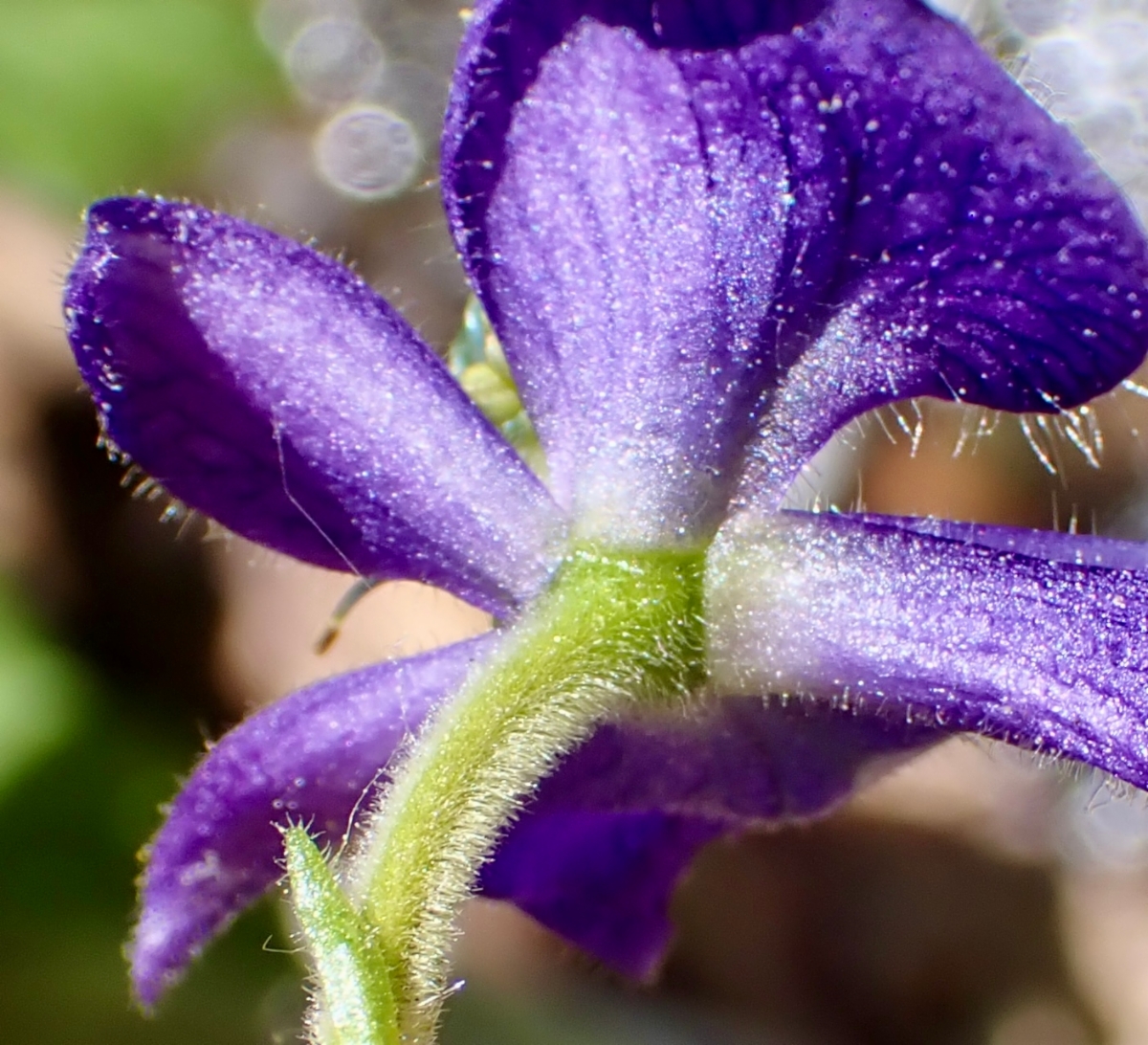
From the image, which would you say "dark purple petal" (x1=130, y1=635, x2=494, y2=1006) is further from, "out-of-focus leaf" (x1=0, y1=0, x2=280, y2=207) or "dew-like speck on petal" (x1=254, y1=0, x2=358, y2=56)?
"dew-like speck on petal" (x1=254, y1=0, x2=358, y2=56)

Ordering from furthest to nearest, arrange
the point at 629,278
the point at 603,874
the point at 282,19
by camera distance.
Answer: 1. the point at 282,19
2. the point at 603,874
3. the point at 629,278

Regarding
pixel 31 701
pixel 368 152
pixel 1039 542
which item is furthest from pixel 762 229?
pixel 368 152

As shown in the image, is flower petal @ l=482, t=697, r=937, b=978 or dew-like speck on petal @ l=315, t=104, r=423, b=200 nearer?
flower petal @ l=482, t=697, r=937, b=978

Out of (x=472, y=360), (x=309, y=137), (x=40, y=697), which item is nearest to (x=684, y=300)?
(x=472, y=360)

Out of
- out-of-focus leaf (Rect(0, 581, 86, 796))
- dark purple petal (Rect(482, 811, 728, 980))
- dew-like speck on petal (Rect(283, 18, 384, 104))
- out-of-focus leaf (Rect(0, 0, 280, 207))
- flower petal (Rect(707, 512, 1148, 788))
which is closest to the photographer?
flower petal (Rect(707, 512, 1148, 788))

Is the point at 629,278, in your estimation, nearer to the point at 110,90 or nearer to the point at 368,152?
the point at 110,90

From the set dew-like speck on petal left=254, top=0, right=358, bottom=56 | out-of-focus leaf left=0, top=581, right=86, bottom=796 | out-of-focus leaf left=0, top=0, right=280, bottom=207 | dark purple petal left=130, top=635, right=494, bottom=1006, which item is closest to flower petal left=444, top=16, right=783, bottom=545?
dark purple petal left=130, top=635, right=494, bottom=1006

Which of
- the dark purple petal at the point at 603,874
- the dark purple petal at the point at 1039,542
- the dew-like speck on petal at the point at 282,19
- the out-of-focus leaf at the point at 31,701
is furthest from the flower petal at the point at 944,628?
the dew-like speck on petal at the point at 282,19

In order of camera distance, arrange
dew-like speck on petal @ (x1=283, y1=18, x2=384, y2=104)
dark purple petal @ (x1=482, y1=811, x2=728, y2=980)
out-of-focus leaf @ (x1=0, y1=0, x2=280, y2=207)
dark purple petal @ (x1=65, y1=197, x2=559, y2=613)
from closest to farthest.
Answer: dark purple petal @ (x1=65, y1=197, x2=559, y2=613) → dark purple petal @ (x1=482, y1=811, x2=728, y2=980) → out-of-focus leaf @ (x1=0, y1=0, x2=280, y2=207) → dew-like speck on petal @ (x1=283, y1=18, x2=384, y2=104)
